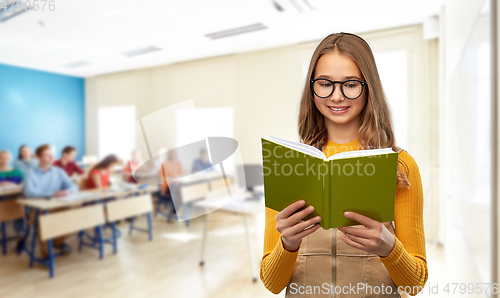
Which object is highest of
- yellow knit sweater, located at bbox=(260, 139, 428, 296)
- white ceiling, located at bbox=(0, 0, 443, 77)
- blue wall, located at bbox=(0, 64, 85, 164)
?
white ceiling, located at bbox=(0, 0, 443, 77)

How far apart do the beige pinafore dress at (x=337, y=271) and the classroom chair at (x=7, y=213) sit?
126 inches

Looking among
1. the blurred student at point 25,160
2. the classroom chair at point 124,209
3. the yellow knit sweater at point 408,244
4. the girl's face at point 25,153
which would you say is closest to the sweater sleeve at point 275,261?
the yellow knit sweater at point 408,244

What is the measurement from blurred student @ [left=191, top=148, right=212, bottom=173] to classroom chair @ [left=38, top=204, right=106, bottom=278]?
2.07 m

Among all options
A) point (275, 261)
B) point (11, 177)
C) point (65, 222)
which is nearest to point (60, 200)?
point (65, 222)

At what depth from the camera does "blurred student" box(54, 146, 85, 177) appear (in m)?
3.66

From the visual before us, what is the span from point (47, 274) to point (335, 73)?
9.07 ft

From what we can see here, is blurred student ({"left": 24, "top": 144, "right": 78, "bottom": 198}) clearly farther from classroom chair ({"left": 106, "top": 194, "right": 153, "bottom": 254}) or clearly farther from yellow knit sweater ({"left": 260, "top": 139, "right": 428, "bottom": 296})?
yellow knit sweater ({"left": 260, "top": 139, "right": 428, "bottom": 296})

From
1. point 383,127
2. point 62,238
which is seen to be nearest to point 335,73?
point 383,127

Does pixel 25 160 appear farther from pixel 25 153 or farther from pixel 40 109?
pixel 40 109

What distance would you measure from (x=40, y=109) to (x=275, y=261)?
526 centimetres

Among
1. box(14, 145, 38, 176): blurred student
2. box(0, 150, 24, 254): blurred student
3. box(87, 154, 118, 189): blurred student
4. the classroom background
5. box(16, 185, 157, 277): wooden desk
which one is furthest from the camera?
box(14, 145, 38, 176): blurred student

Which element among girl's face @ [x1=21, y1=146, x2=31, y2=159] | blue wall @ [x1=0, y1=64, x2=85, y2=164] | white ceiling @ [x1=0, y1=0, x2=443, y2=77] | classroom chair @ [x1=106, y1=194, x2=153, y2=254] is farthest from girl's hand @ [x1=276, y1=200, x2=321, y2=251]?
blue wall @ [x1=0, y1=64, x2=85, y2=164]

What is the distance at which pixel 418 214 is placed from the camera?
54cm

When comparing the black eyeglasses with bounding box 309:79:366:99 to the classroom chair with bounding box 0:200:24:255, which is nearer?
the black eyeglasses with bounding box 309:79:366:99
